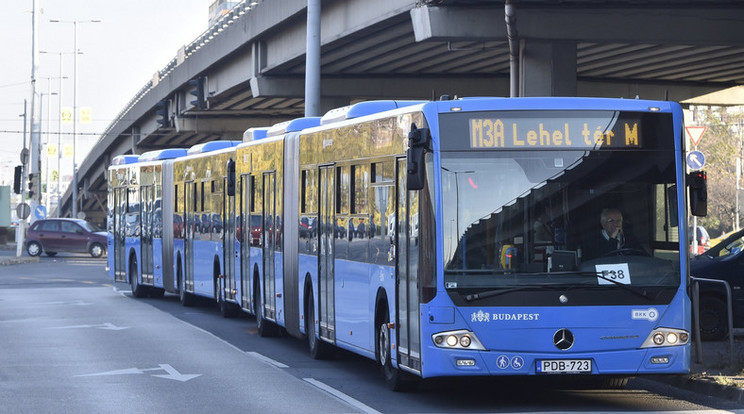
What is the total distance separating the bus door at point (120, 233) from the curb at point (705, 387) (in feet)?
67.3

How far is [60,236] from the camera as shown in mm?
59625

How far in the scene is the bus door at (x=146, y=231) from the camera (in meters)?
30.7

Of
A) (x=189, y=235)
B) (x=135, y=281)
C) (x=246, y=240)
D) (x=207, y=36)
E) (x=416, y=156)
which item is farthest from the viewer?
(x=207, y=36)

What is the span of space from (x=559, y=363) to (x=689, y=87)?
30.9 meters

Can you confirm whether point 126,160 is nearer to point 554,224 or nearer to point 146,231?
point 146,231

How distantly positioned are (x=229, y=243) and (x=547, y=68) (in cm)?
691

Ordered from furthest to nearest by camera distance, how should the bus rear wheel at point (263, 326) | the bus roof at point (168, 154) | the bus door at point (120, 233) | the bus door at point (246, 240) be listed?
the bus door at point (120, 233) < the bus roof at point (168, 154) < the bus door at point (246, 240) < the bus rear wheel at point (263, 326)

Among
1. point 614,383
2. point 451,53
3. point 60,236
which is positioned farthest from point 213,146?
point 60,236

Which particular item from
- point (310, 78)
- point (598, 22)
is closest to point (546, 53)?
point (598, 22)

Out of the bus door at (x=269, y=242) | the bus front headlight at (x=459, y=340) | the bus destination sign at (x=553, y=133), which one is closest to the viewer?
the bus front headlight at (x=459, y=340)

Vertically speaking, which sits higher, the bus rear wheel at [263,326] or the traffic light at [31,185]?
the traffic light at [31,185]

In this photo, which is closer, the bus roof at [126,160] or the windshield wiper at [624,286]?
the windshield wiper at [624,286]

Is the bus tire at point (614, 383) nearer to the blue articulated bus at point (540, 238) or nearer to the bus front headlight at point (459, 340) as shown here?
the blue articulated bus at point (540, 238)

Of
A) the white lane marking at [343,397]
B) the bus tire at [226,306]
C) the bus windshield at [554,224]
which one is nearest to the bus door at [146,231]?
the bus tire at [226,306]
